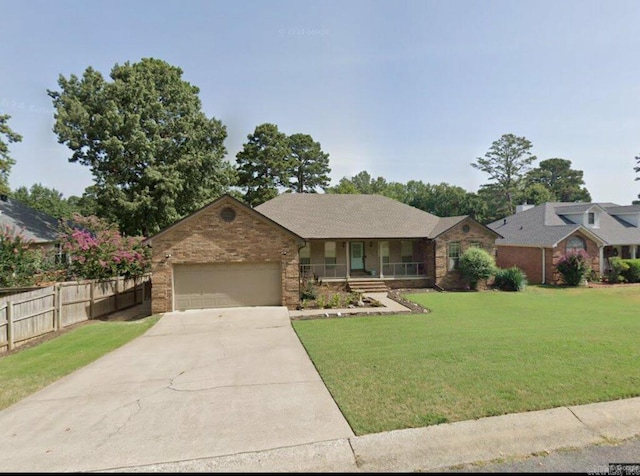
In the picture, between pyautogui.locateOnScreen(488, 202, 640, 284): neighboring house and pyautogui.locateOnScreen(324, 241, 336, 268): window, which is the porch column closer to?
pyautogui.locateOnScreen(324, 241, 336, 268): window

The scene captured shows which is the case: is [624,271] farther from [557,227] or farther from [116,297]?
[116,297]

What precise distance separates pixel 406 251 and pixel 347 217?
4.32 metres

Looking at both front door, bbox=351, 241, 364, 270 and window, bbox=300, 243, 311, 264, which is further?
front door, bbox=351, 241, 364, 270

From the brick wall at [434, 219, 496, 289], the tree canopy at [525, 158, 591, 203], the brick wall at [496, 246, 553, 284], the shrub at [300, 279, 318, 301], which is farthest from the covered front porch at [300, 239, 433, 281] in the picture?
the tree canopy at [525, 158, 591, 203]

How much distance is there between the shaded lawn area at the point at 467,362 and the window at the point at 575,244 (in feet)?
33.4

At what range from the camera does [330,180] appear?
44.5 m

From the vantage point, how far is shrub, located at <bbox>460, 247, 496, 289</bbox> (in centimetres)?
1812

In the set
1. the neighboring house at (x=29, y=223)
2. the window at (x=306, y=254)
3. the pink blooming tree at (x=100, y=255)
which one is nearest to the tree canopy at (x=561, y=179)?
the window at (x=306, y=254)

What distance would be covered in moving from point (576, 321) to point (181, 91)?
27695 millimetres

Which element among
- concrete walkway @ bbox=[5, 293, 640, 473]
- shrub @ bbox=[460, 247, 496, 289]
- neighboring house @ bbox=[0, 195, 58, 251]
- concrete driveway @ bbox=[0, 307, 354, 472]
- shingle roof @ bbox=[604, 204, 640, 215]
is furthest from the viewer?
shingle roof @ bbox=[604, 204, 640, 215]

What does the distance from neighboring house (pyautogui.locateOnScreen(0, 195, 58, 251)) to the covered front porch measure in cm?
1677

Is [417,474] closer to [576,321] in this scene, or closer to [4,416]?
[4,416]

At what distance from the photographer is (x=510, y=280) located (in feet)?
61.3

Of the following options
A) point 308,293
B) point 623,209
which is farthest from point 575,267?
point 308,293
